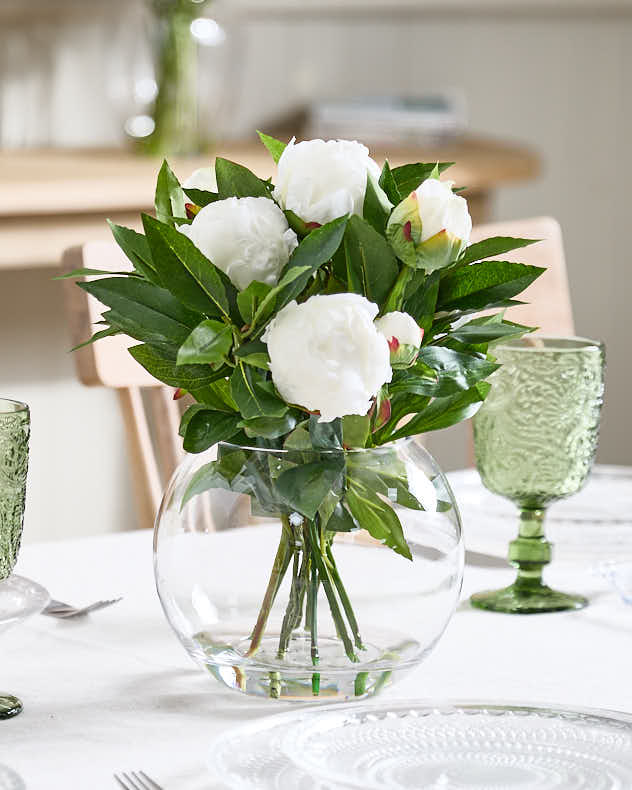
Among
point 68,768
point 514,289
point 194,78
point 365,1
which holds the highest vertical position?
point 365,1

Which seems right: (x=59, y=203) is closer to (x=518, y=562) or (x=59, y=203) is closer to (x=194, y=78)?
(x=194, y=78)

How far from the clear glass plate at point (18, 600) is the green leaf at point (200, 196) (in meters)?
0.23

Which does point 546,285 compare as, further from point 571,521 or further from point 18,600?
point 18,600

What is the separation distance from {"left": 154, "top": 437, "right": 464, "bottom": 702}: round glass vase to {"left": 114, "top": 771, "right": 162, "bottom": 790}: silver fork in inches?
4.1

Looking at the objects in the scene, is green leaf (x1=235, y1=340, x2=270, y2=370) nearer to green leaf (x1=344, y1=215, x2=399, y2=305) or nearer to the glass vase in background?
green leaf (x1=344, y1=215, x2=399, y2=305)

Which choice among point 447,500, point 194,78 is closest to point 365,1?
point 194,78

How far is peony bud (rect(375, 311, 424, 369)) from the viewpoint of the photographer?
2.24 feet

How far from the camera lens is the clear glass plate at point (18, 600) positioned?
29.0 inches

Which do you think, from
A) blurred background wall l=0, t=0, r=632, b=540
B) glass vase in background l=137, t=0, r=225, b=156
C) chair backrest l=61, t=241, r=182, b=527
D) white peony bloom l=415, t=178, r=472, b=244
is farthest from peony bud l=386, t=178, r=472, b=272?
glass vase in background l=137, t=0, r=225, b=156

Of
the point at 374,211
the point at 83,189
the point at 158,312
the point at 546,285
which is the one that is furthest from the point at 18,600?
the point at 83,189

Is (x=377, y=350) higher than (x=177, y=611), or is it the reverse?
(x=377, y=350)

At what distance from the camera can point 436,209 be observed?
26.8 inches

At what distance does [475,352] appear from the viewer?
75 cm

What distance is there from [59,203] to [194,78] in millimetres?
435
